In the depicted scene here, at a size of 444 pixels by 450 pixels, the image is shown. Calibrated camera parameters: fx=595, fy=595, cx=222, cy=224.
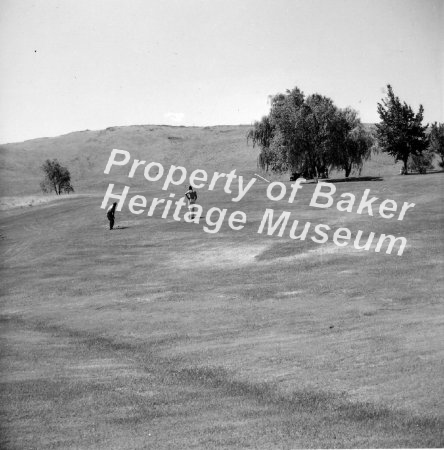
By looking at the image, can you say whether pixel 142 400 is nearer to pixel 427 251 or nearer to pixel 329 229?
pixel 427 251

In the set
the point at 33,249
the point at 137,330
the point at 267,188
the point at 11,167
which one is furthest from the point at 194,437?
the point at 11,167

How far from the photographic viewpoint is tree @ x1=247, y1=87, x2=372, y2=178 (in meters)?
59.7

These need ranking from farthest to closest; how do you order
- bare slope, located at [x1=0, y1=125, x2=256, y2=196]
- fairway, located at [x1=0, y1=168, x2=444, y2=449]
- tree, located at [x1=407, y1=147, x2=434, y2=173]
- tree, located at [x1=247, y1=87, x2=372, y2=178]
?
bare slope, located at [x1=0, y1=125, x2=256, y2=196] → tree, located at [x1=407, y1=147, x2=434, y2=173] → tree, located at [x1=247, y1=87, x2=372, y2=178] → fairway, located at [x1=0, y1=168, x2=444, y2=449]

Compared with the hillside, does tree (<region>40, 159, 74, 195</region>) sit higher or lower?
lower

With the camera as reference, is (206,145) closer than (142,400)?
No

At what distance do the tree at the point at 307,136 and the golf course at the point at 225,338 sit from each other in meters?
20.4

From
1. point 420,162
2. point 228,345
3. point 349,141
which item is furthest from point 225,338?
point 420,162

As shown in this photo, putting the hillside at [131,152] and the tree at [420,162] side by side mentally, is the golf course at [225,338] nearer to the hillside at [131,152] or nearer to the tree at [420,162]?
the tree at [420,162]

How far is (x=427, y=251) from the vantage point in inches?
1011

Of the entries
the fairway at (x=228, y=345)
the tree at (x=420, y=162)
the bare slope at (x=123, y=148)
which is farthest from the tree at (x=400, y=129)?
the bare slope at (x=123, y=148)

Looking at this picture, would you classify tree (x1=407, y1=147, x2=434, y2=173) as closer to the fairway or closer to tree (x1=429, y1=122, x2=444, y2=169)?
tree (x1=429, y1=122, x2=444, y2=169)

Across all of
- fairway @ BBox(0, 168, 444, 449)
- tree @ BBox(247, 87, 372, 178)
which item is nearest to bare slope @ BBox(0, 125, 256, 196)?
tree @ BBox(247, 87, 372, 178)

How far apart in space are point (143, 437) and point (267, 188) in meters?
46.0

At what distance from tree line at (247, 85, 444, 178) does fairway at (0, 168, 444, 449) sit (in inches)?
1070
